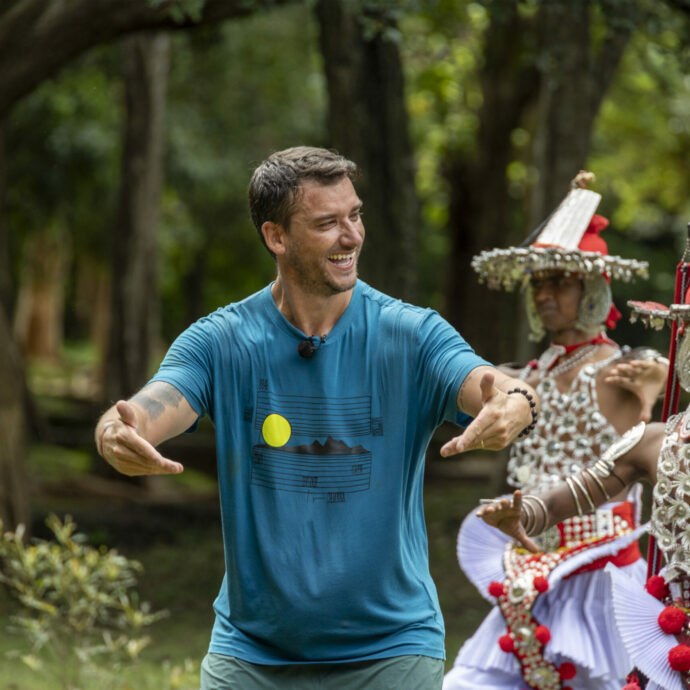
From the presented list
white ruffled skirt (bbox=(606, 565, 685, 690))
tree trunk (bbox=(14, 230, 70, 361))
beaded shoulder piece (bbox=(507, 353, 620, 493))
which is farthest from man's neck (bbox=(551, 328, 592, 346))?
tree trunk (bbox=(14, 230, 70, 361))

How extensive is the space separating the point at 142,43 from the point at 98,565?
985cm

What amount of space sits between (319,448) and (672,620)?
1.33 metres

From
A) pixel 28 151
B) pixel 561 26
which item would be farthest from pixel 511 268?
pixel 28 151

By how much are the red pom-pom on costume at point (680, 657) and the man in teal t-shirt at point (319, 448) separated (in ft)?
2.65

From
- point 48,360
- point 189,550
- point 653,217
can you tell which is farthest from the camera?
point 48,360

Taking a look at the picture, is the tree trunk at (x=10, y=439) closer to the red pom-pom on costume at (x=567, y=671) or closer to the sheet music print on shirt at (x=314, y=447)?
the red pom-pom on costume at (x=567, y=671)

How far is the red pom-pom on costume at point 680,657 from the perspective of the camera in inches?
141

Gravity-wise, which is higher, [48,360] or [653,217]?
[653,217]

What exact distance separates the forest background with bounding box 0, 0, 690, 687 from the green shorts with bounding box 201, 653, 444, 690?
1960 mm

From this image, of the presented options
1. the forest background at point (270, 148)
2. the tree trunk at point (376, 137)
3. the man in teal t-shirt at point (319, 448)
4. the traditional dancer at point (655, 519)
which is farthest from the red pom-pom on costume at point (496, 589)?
the tree trunk at point (376, 137)

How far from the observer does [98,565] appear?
264 inches

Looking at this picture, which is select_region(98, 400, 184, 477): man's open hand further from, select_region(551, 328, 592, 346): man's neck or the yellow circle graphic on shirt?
select_region(551, 328, 592, 346): man's neck

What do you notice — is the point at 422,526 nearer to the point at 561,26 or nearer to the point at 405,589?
the point at 405,589

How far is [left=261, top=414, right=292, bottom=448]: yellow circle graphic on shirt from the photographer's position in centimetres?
315
